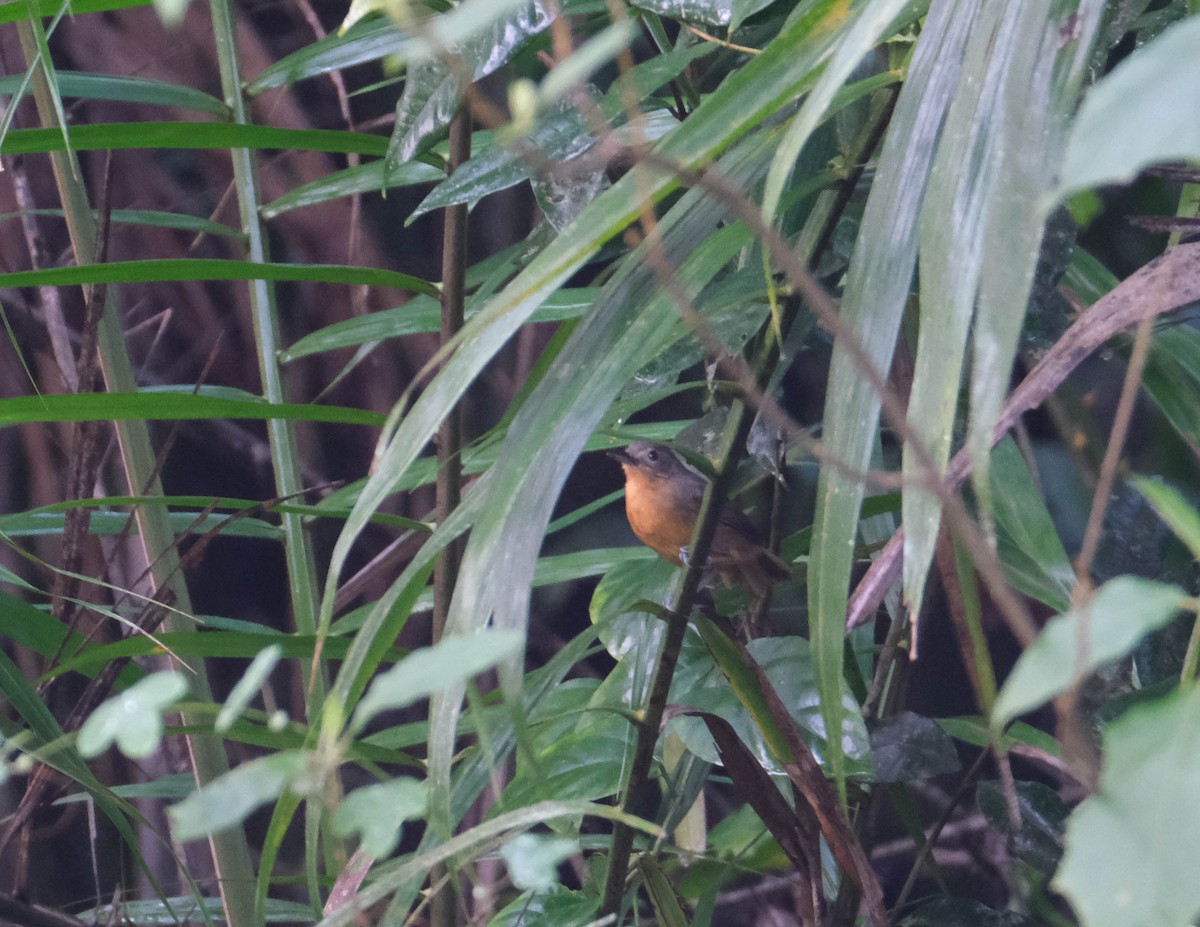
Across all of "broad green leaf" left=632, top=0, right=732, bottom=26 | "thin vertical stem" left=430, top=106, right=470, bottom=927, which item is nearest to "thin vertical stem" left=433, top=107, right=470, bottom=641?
"thin vertical stem" left=430, top=106, right=470, bottom=927

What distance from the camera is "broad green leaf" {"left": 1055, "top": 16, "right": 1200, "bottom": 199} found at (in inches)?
10.1

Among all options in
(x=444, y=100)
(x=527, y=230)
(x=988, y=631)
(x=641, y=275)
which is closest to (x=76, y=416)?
(x=444, y=100)

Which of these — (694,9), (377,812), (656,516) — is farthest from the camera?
(656,516)

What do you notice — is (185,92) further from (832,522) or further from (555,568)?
(832,522)

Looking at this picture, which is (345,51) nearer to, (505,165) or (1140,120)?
(505,165)

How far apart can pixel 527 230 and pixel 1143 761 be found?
84.0 inches

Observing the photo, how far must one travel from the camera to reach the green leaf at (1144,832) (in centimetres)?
28

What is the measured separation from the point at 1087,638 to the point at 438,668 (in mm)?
190

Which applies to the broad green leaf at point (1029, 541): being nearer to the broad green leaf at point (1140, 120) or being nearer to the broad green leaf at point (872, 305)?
the broad green leaf at point (872, 305)

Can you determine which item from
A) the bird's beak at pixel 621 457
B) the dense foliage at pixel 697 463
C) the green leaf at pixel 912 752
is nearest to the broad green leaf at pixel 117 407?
the dense foliage at pixel 697 463

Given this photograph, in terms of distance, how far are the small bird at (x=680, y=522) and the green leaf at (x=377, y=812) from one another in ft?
2.14


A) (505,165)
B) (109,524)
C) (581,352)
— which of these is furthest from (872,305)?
(109,524)

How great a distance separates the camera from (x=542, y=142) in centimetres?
92

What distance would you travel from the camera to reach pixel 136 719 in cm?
42
